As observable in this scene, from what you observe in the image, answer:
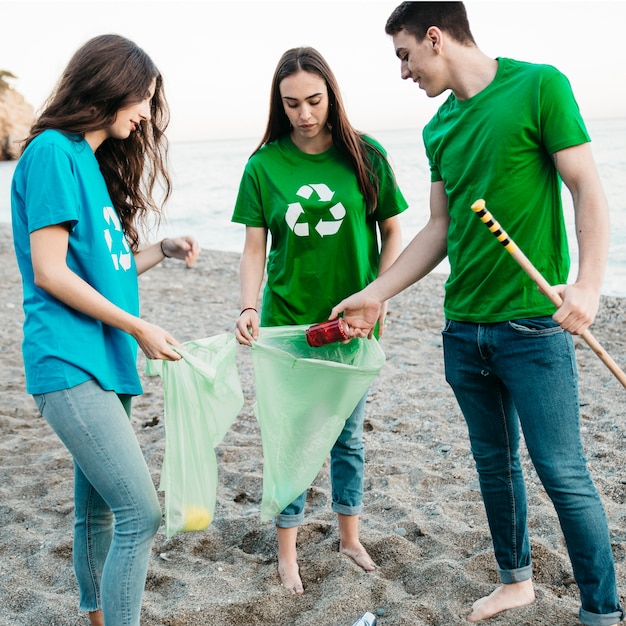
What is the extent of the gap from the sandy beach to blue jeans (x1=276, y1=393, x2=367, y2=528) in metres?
0.20

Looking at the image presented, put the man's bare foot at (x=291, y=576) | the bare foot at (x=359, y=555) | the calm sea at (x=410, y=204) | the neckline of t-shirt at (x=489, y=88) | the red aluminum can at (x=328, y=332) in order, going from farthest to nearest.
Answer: the calm sea at (x=410, y=204) < the bare foot at (x=359, y=555) < the man's bare foot at (x=291, y=576) < the red aluminum can at (x=328, y=332) < the neckline of t-shirt at (x=489, y=88)

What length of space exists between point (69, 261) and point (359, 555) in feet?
5.27

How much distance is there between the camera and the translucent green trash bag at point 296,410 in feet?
8.57

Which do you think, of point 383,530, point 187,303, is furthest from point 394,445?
point 187,303

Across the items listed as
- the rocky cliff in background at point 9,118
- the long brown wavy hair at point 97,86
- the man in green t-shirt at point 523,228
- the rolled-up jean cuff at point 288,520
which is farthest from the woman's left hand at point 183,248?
the rocky cliff in background at point 9,118

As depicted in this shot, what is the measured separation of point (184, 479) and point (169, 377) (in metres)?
0.32

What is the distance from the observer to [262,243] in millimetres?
2840

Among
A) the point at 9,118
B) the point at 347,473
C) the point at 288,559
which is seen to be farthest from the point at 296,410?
the point at 9,118

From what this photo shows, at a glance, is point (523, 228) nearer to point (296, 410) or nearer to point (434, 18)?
point (434, 18)

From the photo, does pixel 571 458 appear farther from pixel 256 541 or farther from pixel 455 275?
pixel 256 541

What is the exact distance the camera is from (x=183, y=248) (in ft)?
7.89

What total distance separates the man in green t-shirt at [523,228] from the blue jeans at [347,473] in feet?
2.31

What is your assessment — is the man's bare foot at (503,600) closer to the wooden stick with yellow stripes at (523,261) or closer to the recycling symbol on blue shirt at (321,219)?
the wooden stick with yellow stripes at (523,261)

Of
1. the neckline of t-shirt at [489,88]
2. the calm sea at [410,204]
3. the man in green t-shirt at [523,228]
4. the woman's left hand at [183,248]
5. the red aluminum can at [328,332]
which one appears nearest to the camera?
the man in green t-shirt at [523,228]
